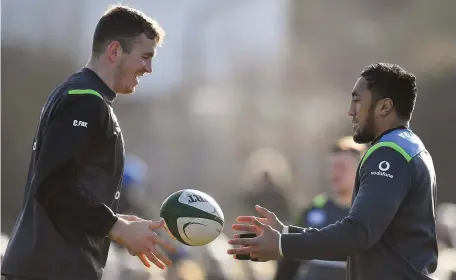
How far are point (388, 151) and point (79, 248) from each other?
4.85 ft

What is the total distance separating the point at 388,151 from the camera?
398 cm

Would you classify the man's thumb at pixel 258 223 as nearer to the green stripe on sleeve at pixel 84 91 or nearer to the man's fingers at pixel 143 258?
the man's fingers at pixel 143 258

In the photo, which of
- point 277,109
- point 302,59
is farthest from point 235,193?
point 302,59

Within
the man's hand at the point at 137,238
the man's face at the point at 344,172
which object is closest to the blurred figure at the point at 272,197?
the man's face at the point at 344,172

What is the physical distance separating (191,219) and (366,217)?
3.69 ft

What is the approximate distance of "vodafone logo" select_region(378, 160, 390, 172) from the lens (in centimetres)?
391

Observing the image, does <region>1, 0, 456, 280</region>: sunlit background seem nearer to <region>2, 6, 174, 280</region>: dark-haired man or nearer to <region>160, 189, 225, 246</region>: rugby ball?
<region>160, 189, 225, 246</region>: rugby ball

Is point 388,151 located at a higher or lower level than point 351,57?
higher

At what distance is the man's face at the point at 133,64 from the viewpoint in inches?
172

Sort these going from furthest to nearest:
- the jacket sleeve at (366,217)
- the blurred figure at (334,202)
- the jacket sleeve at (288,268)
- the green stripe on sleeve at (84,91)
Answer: the jacket sleeve at (288,268)
the blurred figure at (334,202)
the green stripe on sleeve at (84,91)
the jacket sleeve at (366,217)

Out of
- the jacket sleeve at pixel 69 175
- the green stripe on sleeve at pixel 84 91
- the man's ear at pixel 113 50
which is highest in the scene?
the man's ear at pixel 113 50

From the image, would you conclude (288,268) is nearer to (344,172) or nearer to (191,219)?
(344,172)

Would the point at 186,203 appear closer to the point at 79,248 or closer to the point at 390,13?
the point at 79,248

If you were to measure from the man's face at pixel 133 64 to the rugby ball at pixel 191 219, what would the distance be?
67 centimetres
